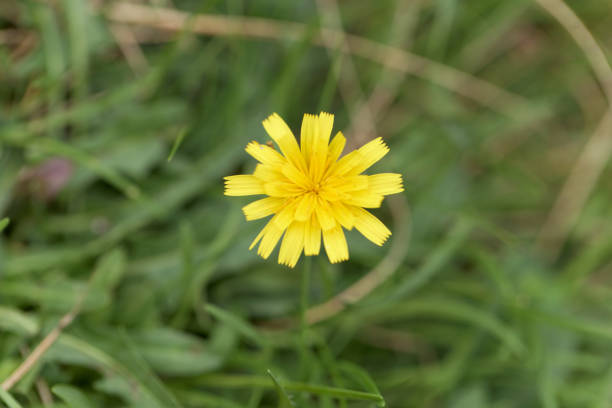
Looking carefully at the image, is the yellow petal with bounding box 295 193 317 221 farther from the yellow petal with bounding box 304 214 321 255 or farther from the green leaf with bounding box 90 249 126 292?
the green leaf with bounding box 90 249 126 292

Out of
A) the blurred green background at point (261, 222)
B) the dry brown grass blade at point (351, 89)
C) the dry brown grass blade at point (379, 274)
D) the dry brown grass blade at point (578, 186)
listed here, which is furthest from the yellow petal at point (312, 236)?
the dry brown grass blade at point (578, 186)

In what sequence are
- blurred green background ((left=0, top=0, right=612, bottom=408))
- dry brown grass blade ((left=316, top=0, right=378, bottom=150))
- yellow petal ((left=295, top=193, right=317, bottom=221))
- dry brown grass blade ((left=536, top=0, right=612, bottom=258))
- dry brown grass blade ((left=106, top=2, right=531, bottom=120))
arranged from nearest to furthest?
yellow petal ((left=295, top=193, right=317, bottom=221)) < blurred green background ((left=0, top=0, right=612, bottom=408)) < dry brown grass blade ((left=106, top=2, right=531, bottom=120)) < dry brown grass blade ((left=316, top=0, right=378, bottom=150)) < dry brown grass blade ((left=536, top=0, right=612, bottom=258))

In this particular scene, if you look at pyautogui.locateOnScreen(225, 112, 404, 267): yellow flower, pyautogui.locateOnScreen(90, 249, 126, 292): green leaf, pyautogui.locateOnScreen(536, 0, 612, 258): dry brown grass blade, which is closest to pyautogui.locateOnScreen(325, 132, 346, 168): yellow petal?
pyautogui.locateOnScreen(225, 112, 404, 267): yellow flower

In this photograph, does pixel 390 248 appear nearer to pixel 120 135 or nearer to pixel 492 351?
pixel 492 351

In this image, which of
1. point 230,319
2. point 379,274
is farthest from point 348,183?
point 379,274

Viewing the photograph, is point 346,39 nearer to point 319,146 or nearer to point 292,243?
point 319,146

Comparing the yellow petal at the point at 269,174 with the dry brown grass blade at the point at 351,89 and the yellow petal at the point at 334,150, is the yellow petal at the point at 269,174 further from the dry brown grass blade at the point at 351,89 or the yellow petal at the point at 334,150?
the dry brown grass blade at the point at 351,89

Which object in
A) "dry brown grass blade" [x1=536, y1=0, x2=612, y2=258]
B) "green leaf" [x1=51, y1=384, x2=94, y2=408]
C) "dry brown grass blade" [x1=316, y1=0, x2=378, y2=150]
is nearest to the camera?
"green leaf" [x1=51, y1=384, x2=94, y2=408]

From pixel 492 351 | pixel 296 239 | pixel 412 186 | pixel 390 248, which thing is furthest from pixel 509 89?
pixel 296 239
